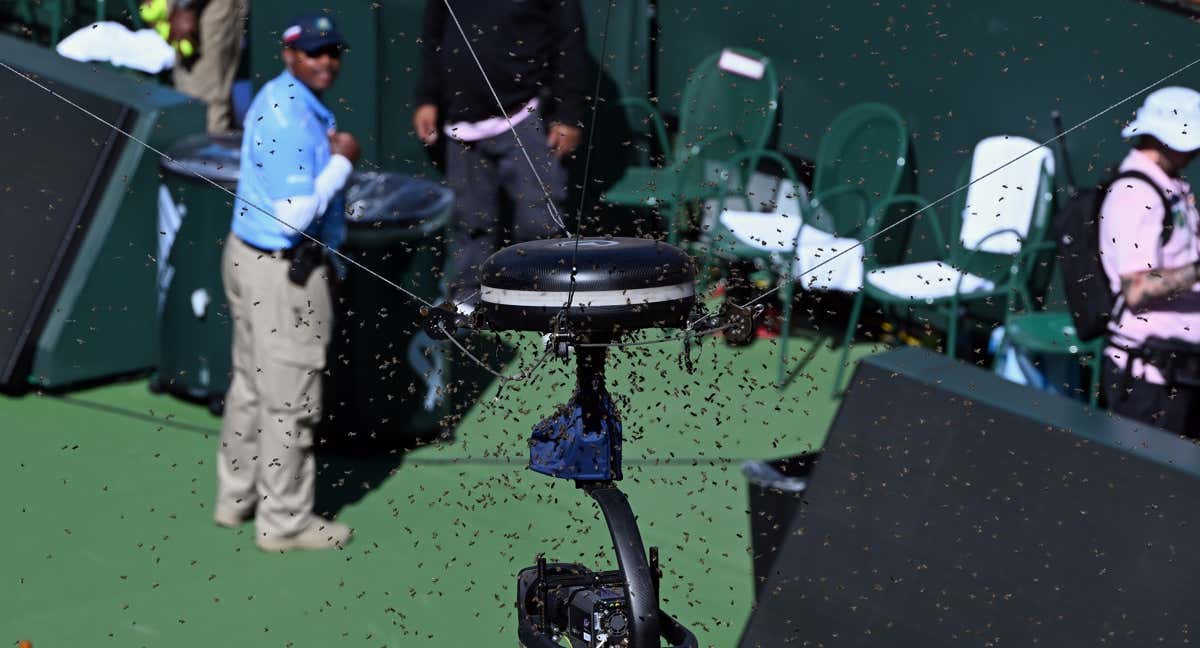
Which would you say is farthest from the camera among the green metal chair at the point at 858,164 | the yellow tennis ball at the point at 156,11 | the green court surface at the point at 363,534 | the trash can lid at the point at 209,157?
the yellow tennis ball at the point at 156,11

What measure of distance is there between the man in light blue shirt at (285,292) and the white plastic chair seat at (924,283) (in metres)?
1.84

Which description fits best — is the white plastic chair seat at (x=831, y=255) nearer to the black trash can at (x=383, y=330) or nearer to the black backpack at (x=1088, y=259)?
the black backpack at (x=1088, y=259)

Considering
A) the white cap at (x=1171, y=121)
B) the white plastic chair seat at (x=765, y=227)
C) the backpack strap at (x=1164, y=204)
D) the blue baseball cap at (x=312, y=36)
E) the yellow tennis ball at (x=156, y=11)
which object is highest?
the yellow tennis ball at (x=156, y=11)

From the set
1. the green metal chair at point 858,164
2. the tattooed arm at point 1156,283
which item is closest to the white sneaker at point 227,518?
the green metal chair at point 858,164

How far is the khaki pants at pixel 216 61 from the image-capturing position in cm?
689

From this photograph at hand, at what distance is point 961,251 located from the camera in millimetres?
4836

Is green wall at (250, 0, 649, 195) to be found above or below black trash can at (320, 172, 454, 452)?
above

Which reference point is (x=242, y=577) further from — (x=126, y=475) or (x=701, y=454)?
(x=701, y=454)

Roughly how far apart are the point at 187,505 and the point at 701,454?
5.25ft

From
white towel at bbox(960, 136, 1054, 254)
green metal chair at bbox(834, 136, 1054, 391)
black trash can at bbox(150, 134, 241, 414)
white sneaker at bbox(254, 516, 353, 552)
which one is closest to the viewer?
white sneaker at bbox(254, 516, 353, 552)

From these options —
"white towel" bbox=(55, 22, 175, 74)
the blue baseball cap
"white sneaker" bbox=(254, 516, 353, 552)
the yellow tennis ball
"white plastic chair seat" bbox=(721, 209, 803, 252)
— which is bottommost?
"white sneaker" bbox=(254, 516, 353, 552)

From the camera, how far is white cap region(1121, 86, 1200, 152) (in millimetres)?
3789

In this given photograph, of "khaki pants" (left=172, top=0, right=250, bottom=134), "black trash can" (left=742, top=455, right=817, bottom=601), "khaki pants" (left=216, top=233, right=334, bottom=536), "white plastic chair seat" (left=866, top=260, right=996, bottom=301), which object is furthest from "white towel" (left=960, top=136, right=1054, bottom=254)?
"khaki pants" (left=172, top=0, right=250, bottom=134)

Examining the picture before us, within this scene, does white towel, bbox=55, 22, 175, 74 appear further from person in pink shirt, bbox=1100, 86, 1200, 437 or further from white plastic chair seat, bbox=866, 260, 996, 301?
person in pink shirt, bbox=1100, 86, 1200, 437
